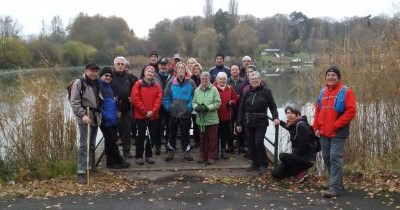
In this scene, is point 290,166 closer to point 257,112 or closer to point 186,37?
point 257,112

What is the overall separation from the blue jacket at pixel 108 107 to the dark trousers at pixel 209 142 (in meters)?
1.61

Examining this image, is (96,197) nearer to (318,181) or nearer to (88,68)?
(88,68)

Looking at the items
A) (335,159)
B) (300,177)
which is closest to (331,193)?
(335,159)

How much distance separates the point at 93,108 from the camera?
286 inches

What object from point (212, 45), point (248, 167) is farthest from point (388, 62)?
point (212, 45)

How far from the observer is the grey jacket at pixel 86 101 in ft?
23.0

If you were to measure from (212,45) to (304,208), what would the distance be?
50700mm

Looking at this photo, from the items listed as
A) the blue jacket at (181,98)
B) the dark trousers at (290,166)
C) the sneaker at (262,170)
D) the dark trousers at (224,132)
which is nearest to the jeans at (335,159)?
the dark trousers at (290,166)

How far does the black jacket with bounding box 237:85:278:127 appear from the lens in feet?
24.9

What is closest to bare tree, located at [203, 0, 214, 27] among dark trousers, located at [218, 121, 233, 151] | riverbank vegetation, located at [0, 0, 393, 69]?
riverbank vegetation, located at [0, 0, 393, 69]

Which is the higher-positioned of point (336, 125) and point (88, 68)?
point (88, 68)

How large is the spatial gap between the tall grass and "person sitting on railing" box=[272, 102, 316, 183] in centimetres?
348

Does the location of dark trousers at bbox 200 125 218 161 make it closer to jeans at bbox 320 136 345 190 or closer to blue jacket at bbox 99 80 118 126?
blue jacket at bbox 99 80 118 126

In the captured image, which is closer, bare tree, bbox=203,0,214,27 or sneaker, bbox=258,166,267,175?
sneaker, bbox=258,166,267,175
